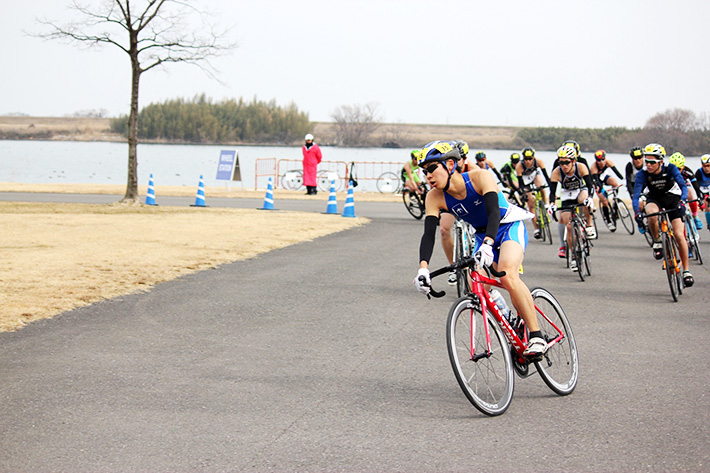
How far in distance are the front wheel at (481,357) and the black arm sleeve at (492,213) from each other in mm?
493

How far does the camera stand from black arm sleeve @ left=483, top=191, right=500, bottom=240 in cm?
584

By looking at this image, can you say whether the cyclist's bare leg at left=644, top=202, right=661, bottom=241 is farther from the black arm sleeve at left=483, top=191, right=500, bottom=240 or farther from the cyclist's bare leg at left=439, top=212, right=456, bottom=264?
the black arm sleeve at left=483, top=191, right=500, bottom=240

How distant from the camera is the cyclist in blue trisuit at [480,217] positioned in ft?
19.3

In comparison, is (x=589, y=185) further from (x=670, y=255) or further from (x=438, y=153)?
(x=438, y=153)

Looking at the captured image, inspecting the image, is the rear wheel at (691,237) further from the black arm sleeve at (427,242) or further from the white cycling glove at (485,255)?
the white cycling glove at (485,255)

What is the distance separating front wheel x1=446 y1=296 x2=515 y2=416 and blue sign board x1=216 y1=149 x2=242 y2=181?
31.7 m

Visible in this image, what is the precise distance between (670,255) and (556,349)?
5076 mm

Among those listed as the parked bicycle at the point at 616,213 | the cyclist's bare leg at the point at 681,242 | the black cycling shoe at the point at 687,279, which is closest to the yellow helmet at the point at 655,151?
the cyclist's bare leg at the point at 681,242

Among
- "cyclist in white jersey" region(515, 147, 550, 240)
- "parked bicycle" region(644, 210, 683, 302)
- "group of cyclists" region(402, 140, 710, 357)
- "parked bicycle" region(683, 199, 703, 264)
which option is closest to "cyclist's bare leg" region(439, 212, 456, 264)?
"group of cyclists" region(402, 140, 710, 357)

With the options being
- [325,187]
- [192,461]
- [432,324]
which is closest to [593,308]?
[432,324]

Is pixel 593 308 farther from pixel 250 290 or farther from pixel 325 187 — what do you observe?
pixel 325 187

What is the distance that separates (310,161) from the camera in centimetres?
3475

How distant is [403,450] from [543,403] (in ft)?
5.08

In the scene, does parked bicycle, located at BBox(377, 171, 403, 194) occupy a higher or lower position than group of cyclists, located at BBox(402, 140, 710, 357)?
lower
